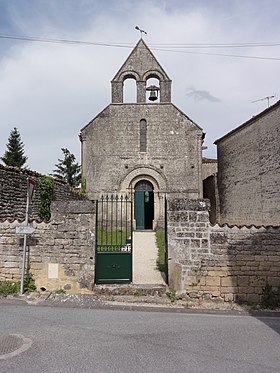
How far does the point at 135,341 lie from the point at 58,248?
3.57m

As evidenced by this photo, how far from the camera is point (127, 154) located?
20.0 meters

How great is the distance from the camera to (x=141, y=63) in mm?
20922

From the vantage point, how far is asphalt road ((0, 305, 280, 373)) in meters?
3.82

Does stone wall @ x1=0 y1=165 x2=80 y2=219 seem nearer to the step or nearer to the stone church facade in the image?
the step

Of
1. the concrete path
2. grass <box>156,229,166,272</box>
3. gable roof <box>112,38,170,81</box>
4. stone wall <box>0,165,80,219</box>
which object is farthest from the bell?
stone wall <box>0,165,80,219</box>

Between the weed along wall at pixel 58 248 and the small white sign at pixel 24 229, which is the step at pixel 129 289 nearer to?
the weed along wall at pixel 58 248

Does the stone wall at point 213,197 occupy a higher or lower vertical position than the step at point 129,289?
higher

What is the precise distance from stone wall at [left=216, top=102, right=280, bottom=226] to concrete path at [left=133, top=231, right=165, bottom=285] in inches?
237

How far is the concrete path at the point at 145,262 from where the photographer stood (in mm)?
8242

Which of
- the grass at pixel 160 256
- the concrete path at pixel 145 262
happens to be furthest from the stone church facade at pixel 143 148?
the concrete path at pixel 145 262

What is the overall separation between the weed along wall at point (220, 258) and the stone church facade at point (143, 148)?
39.2 ft

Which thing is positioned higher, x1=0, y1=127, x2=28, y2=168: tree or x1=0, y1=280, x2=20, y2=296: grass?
x1=0, y1=127, x2=28, y2=168: tree

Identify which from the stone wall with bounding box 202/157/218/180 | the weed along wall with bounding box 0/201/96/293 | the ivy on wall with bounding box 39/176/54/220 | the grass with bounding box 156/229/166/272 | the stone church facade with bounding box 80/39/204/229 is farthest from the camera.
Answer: the stone wall with bounding box 202/157/218/180

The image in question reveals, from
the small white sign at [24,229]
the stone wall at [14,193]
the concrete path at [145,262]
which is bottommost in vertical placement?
the concrete path at [145,262]
